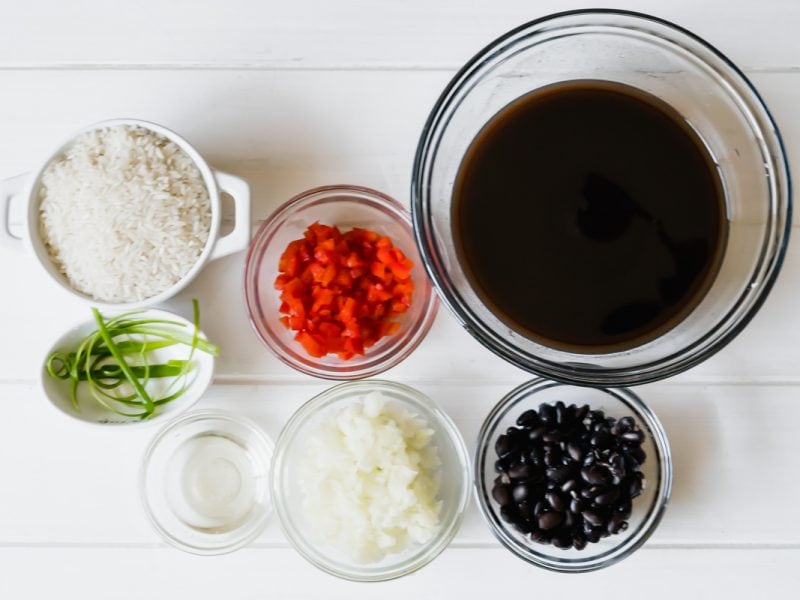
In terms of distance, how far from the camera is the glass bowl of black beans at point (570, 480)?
135 cm

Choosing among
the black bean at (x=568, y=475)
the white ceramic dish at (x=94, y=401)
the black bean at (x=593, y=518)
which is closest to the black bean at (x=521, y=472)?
the black bean at (x=568, y=475)

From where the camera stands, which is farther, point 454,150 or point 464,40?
point 464,40

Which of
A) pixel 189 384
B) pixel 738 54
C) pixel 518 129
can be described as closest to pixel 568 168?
pixel 518 129

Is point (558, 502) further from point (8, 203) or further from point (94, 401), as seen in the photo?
point (8, 203)

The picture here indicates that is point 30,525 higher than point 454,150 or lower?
lower

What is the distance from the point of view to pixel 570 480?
1.35 metres

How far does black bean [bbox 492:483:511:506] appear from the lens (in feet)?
4.49

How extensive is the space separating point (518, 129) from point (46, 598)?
46.6 inches

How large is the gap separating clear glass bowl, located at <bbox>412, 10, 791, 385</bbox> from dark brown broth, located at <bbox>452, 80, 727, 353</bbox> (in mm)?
25

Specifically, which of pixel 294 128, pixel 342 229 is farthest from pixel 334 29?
pixel 342 229

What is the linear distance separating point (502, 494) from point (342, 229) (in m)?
0.54

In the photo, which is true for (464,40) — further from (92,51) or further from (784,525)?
(784,525)

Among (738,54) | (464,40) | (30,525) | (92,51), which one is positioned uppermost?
(738,54)

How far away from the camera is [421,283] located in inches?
56.4
